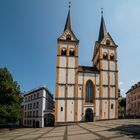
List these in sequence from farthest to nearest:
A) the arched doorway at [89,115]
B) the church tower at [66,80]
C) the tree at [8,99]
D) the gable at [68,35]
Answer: the gable at [68,35] < the arched doorway at [89,115] < the church tower at [66,80] < the tree at [8,99]

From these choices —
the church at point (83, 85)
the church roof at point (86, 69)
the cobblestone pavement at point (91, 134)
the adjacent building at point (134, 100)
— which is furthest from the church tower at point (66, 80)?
the adjacent building at point (134, 100)

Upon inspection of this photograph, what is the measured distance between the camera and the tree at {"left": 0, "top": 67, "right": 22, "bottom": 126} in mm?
33656

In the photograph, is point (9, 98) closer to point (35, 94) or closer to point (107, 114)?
point (35, 94)

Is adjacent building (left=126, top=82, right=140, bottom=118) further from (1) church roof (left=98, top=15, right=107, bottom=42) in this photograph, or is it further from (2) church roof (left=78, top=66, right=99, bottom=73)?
(2) church roof (left=78, top=66, right=99, bottom=73)

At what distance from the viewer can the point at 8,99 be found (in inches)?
1417

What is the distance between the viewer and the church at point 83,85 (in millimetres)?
43781

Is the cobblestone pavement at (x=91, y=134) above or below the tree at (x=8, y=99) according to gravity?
below

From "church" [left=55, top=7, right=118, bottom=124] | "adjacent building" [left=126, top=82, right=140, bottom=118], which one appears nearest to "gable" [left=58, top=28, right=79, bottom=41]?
"church" [left=55, top=7, right=118, bottom=124]

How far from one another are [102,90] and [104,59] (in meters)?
8.10

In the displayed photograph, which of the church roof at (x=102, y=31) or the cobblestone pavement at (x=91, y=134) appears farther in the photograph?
the church roof at (x=102, y=31)

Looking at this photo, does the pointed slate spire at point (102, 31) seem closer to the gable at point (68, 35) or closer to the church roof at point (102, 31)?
the church roof at point (102, 31)

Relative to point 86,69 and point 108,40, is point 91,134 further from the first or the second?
point 108,40

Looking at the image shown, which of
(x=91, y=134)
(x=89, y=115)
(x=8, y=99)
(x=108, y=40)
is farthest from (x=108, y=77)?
(x=91, y=134)

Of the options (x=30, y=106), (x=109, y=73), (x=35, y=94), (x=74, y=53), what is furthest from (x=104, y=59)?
(x=30, y=106)
